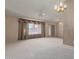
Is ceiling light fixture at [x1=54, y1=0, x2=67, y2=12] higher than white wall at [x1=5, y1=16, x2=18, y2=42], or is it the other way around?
ceiling light fixture at [x1=54, y1=0, x2=67, y2=12]

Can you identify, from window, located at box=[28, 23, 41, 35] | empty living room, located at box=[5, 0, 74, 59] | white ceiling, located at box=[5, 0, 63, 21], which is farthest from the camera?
Answer: window, located at box=[28, 23, 41, 35]

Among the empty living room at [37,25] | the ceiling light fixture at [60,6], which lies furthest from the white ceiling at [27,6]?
the ceiling light fixture at [60,6]

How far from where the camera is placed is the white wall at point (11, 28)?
8141mm

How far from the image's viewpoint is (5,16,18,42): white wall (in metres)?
8.14

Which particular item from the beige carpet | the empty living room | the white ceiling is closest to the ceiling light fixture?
the empty living room

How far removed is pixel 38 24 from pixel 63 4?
616 centimetres

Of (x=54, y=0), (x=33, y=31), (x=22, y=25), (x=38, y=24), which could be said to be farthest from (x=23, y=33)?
(x=54, y=0)

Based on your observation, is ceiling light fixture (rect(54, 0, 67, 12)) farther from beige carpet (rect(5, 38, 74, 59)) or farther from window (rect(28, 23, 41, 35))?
window (rect(28, 23, 41, 35))

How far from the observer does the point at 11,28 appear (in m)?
8.44

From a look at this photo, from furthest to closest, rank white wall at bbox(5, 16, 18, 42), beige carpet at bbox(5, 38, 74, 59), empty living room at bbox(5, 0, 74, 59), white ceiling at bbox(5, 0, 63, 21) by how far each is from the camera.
Result: 1. white wall at bbox(5, 16, 18, 42)
2. white ceiling at bbox(5, 0, 63, 21)
3. empty living room at bbox(5, 0, 74, 59)
4. beige carpet at bbox(5, 38, 74, 59)

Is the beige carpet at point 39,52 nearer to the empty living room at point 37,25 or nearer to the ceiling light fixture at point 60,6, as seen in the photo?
the empty living room at point 37,25

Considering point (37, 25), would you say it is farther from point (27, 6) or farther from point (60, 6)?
point (60, 6)
